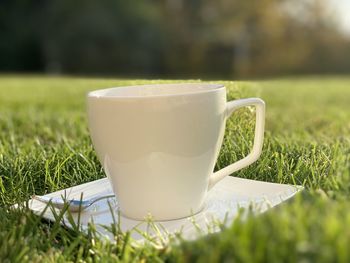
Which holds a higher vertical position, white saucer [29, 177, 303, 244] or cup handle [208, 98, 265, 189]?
cup handle [208, 98, 265, 189]

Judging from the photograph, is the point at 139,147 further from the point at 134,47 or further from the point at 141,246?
the point at 134,47

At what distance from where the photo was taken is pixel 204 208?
Result: 0.66 m

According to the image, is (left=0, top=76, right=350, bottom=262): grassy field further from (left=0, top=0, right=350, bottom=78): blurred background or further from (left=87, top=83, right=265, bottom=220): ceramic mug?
(left=0, top=0, right=350, bottom=78): blurred background

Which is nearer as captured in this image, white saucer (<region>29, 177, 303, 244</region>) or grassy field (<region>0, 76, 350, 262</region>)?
grassy field (<region>0, 76, 350, 262</region>)

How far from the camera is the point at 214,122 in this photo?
613 mm

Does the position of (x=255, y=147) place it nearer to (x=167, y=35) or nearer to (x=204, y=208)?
(x=204, y=208)

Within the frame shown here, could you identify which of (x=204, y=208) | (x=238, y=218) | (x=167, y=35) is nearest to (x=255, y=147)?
(x=204, y=208)

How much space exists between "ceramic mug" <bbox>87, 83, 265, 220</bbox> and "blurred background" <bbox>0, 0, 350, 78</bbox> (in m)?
8.18

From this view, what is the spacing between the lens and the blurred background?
9180 mm

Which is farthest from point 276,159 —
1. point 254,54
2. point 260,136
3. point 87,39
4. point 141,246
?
point 87,39

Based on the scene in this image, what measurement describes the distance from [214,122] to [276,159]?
273 millimetres

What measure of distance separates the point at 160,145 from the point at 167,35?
9.44 m

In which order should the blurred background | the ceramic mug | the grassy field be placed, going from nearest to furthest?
the grassy field < the ceramic mug < the blurred background

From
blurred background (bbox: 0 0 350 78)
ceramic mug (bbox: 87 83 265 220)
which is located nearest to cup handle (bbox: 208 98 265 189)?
ceramic mug (bbox: 87 83 265 220)
